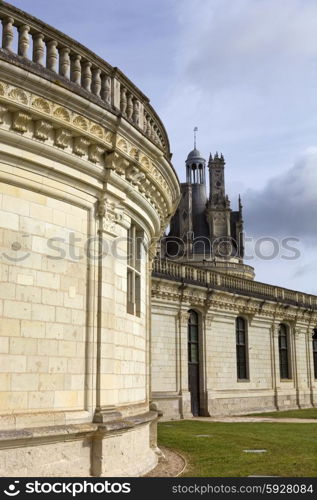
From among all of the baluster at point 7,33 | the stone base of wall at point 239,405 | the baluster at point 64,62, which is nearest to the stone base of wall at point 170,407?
the stone base of wall at point 239,405

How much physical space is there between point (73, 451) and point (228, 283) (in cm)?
2154

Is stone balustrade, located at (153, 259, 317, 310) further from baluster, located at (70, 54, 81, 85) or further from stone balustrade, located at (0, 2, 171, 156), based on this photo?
baluster, located at (70, 54, 81, 85)

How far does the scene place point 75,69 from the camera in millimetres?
8727

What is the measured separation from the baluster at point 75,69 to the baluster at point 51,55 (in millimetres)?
435

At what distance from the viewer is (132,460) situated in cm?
900

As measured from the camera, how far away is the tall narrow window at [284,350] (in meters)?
32.8

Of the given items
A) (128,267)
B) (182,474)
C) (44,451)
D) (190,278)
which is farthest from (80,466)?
(190,278)

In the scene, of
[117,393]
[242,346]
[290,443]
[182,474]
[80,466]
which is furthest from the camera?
[242,346]

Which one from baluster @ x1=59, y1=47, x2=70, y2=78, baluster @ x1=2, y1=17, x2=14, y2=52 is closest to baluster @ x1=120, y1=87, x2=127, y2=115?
baluster @ x1=59, y1=47, x2=70, y2=78

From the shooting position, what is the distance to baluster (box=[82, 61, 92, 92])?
8891 millimetres

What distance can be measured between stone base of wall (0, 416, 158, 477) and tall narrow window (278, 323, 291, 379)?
24.6 metres

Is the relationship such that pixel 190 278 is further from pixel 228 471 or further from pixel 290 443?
pixel 228 471

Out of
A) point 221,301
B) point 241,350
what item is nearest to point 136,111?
point 221,301
